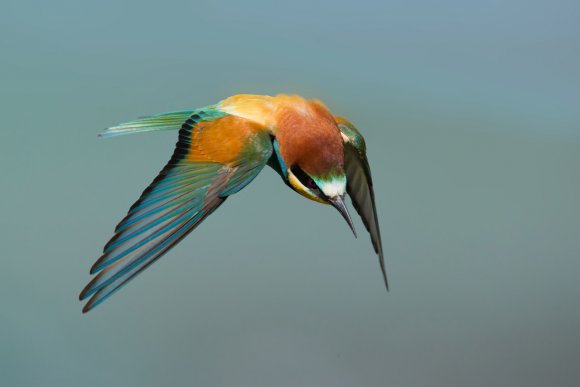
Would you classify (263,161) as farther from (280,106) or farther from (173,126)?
(173,126)

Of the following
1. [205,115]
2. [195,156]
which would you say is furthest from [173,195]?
[205,115]

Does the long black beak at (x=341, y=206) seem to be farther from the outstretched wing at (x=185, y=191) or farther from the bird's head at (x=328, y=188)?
the outstretched wing at (x=185, y=191)

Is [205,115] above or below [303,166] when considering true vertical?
above

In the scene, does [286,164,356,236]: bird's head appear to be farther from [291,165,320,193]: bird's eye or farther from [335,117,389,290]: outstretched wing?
[335,117,389,290]: outstretched wing

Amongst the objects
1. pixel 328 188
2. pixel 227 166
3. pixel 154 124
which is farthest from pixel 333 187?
pixel 154 124

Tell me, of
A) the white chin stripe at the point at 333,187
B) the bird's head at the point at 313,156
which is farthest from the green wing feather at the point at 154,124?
the white chin stripe at the point at 333,187

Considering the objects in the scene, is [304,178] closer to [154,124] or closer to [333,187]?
[333,187]
